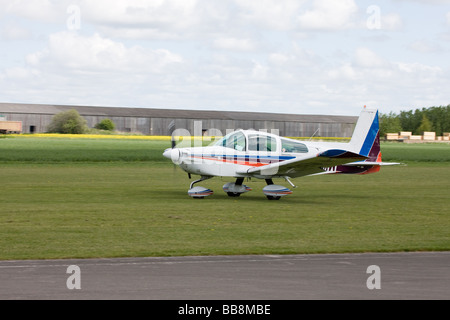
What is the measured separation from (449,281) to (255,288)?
264 centimetres

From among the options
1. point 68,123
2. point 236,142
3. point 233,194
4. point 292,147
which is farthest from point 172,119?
point 236,142

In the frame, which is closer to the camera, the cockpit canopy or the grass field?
the grass field

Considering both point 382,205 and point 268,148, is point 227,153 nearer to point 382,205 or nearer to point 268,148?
point 268,148

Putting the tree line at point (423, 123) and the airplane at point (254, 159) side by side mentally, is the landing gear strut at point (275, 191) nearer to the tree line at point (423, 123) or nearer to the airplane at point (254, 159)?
the airplane at point (254, 159)

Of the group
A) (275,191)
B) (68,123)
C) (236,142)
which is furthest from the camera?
(68,123)

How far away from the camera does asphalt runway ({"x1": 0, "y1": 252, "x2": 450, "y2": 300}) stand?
8.66 metres

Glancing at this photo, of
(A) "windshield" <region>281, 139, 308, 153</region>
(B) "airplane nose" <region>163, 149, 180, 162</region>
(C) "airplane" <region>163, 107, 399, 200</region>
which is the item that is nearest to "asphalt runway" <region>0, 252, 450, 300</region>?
(C) "airplane" <region>163, 107, 399, 200</region>

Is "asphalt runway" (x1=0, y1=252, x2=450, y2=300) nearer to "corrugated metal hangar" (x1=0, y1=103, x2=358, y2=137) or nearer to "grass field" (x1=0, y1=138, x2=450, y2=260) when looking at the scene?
"grass field" (x1=0, y1=138, x2=450, y2=260)

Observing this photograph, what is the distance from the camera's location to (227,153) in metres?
21.6

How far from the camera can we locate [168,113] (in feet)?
438

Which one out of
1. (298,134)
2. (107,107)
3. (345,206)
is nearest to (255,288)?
(345,206)

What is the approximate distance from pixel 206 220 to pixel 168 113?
4653 inches

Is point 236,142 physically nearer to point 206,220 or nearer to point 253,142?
point 253,142

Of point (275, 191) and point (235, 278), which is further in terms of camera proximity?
point (275, 191)
